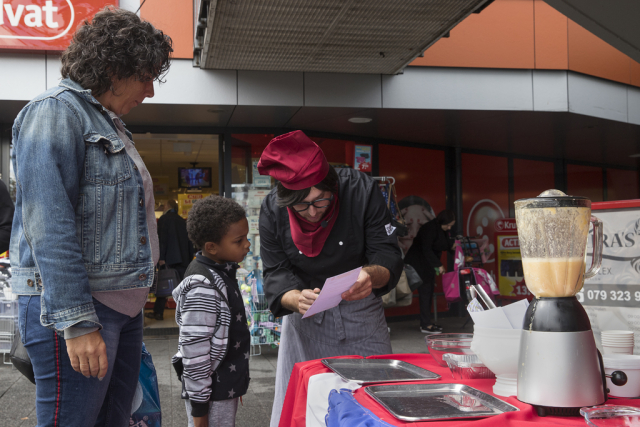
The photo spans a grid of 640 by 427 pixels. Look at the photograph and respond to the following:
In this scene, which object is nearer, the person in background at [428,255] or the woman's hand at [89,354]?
the woman's hand at [89,354]

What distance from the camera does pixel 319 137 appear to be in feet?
27.7

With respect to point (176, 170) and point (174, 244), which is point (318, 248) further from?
point (176, 170)

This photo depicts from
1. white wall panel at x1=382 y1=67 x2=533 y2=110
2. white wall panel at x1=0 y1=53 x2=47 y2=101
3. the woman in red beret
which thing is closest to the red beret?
the woman in red beret

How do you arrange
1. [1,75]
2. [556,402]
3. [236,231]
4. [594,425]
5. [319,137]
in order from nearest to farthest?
[594,425], [556,402], [236,231], [1,75], [319,137]

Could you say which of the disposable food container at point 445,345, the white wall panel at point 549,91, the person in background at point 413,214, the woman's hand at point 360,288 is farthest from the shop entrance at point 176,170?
the disposable food container at point 445,345

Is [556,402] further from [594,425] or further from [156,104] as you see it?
[156,104]

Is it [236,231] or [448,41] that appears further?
[448,41]

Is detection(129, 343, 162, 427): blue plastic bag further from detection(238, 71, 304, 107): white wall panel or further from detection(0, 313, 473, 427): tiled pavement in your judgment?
detection(238, 71, 304, 107): white wall panel

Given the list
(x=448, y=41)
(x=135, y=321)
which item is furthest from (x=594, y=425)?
(x=448, y=41)

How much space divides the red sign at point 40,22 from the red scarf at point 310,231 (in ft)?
16.3

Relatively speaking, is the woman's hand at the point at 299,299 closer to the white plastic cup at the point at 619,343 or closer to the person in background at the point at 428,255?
the white plastic cup at the point at 619,343

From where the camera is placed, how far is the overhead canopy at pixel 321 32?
4.86m

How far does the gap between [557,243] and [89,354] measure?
1179mm

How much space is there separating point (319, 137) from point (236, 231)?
5.87 metres
